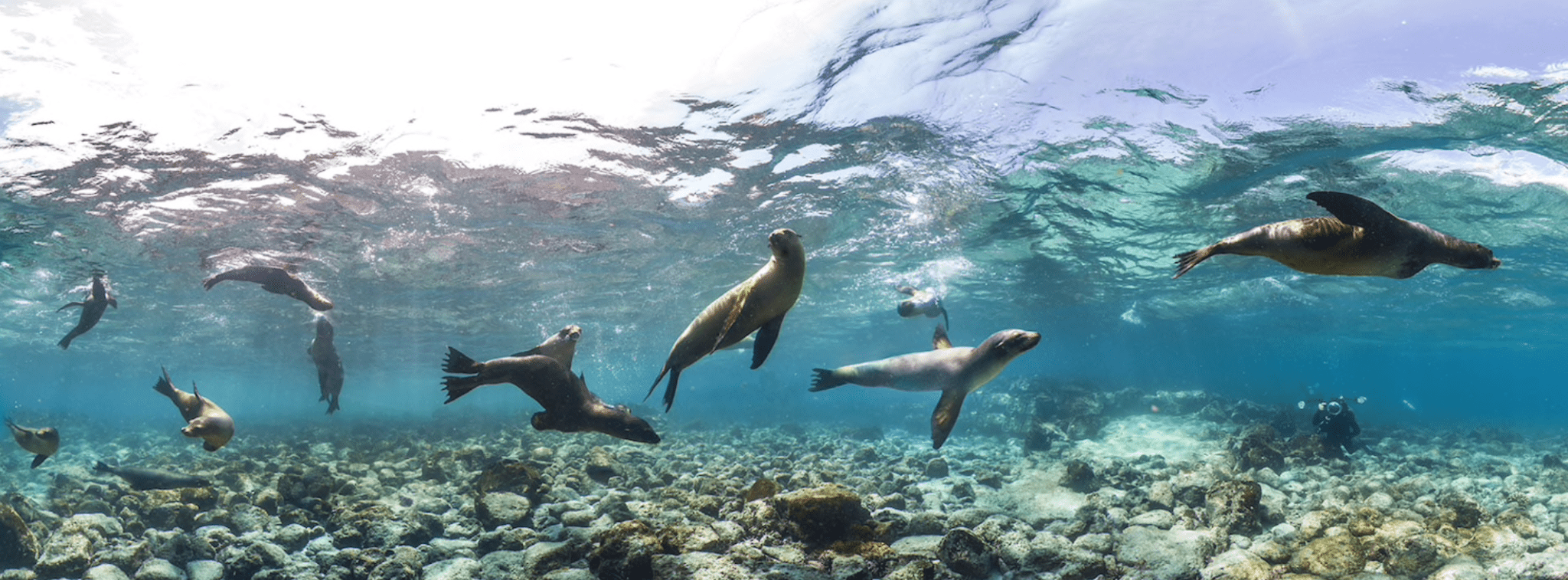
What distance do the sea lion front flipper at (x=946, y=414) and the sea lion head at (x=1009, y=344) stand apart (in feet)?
1.94

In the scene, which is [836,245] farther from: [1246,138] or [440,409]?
[440,409]

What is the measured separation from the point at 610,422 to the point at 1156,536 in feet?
16.8

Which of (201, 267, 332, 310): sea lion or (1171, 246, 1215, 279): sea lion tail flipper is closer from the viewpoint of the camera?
(1171, 246, 1215, 279): sea lion tail flipper

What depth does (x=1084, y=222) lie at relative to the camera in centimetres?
1848

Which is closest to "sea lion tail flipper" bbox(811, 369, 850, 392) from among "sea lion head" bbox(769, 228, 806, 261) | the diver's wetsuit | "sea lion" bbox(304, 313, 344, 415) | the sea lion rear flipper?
the sea lion rear flipper

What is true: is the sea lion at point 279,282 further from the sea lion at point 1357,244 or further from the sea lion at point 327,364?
the sea lion at point 1357,244

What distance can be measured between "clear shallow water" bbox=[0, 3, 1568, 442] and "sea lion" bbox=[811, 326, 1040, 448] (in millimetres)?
4692

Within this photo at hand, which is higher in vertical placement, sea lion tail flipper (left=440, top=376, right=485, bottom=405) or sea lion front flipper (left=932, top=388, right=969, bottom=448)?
sea lion tail flipper (left=440, top=376, right=485, bottom=405)

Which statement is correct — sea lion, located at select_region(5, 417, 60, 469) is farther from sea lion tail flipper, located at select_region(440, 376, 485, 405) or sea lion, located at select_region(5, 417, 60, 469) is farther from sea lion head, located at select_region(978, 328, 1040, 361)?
sea lion head, located at select_region(978, 328, 1040, 361)

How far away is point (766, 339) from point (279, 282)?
23.0 feet

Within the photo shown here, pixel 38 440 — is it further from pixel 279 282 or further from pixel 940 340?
pixel 940 340

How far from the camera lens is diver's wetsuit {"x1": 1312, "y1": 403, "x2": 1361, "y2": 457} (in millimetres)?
12633

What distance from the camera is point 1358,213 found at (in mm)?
2762

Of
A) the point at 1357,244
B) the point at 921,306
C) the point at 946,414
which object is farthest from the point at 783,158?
the point at 1357,244
